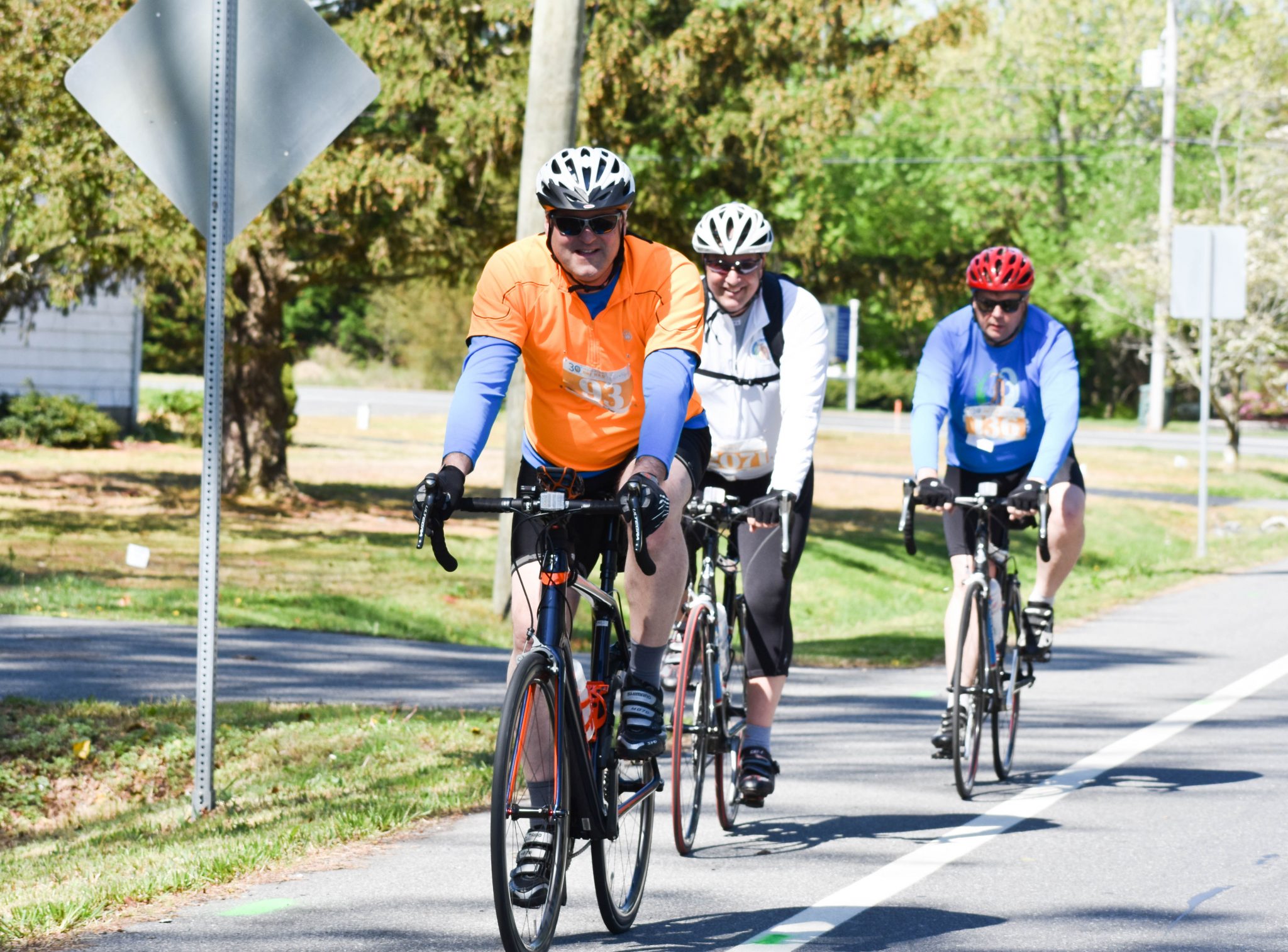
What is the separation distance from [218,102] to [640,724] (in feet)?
9.76

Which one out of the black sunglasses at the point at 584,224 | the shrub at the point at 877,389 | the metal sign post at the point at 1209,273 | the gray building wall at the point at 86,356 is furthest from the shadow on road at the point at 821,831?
the shrub at the point at 877,389

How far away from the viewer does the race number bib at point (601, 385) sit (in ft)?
15.6

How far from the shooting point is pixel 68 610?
1169 cm

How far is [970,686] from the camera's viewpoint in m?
7.13

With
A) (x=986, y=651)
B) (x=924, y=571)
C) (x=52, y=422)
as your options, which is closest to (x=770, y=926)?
(x=986, y=651)

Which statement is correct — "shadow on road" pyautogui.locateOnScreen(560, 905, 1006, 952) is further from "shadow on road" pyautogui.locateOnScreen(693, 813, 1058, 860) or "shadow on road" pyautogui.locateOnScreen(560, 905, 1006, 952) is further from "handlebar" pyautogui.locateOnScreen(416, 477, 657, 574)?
"handlebar" pyautogui.locateOnScreen(416, 477, 657, 574)

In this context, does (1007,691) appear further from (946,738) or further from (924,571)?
(924,571)

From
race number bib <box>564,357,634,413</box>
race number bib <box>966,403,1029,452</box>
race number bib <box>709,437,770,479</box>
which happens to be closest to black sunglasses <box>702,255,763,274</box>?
race number bib <box>709,437,770,479</box>

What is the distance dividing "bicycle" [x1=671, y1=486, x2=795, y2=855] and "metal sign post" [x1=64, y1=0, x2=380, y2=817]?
1774 mm

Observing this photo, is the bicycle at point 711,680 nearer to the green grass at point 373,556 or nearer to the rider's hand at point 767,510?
the rider's hand at point 767,510

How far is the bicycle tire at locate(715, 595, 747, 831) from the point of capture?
20.5ft

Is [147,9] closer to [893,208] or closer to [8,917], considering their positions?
[8,917]

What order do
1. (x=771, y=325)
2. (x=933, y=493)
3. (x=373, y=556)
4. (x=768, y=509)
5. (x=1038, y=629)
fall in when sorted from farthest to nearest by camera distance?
1. (x=373, y=556)
2. (x=1038, y=629)
3. (x=933, y=493)
4. (x=771, y=325)
5. (x=768, y=509)

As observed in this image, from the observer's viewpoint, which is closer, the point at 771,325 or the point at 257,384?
the point at 771,325
